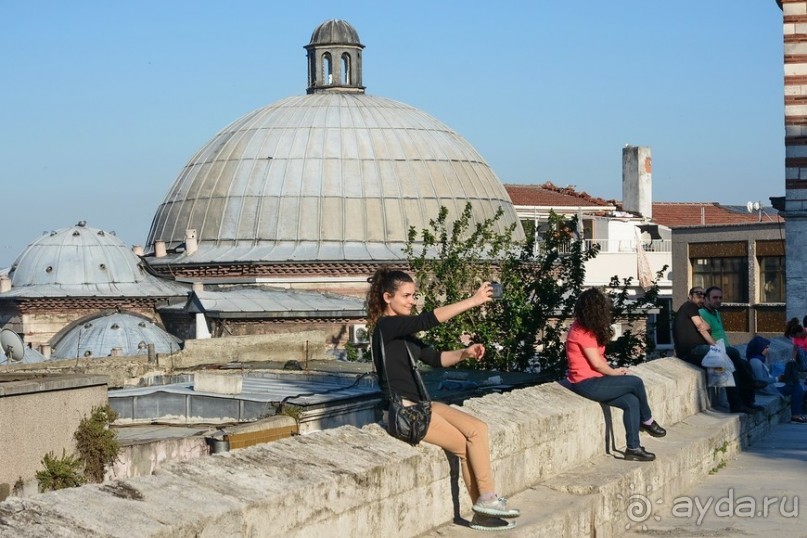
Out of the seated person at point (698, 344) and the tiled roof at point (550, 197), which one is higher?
the tiled roof at point (550, 197)

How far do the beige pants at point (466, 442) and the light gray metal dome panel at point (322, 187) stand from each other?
45.8 m

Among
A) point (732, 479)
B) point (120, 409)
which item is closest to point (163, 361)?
point (120, 409)

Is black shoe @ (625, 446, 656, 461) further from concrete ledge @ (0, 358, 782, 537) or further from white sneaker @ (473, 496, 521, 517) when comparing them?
white sneaker @ (473, 496, 521, 517)

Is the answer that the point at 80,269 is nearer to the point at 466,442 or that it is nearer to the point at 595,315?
the point at 595,315

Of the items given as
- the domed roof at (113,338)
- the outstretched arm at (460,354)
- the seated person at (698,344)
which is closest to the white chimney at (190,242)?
the domed roof at (113,338)

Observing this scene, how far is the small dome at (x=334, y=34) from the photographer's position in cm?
6019

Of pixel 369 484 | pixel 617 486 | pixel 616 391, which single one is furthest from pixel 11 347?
pixel 369 484

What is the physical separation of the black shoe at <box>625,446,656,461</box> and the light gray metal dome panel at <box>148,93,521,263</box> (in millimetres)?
43613

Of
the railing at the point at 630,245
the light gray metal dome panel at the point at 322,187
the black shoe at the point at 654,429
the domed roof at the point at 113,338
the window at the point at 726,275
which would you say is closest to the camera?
the black shoe at the point at 654,429

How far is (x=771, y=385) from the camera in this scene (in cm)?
1619

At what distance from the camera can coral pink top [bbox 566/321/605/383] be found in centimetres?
1032

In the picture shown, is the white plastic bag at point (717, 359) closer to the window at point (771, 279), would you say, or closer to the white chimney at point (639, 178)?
the window at point (771, 279)

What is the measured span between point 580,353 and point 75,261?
4523 cm

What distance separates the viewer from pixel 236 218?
56250 mm
